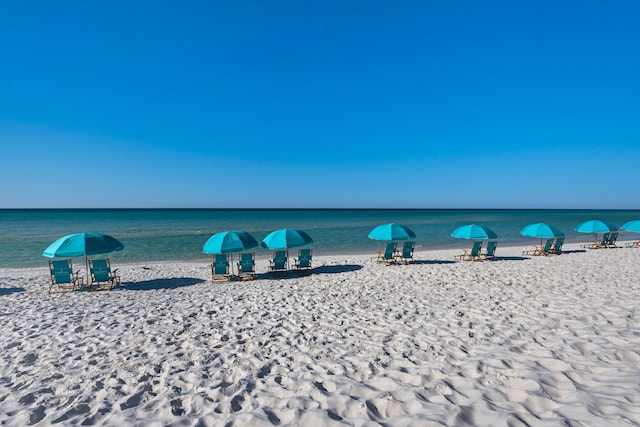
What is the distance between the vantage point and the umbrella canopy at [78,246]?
891 cm

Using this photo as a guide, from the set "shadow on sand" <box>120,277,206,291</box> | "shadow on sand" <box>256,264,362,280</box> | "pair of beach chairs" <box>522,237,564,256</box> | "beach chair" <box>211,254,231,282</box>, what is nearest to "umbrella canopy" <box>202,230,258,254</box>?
"beach chair" <box>211,254,231,282</box>

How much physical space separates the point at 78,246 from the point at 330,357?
8.41 meters

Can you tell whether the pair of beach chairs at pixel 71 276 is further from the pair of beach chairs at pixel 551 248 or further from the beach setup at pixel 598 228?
the beach setup at pixel 598 228

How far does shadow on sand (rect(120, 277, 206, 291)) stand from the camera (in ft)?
31.7

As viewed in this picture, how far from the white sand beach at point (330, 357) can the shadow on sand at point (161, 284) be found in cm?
133

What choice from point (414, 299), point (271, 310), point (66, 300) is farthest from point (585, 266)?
point (66, 300)

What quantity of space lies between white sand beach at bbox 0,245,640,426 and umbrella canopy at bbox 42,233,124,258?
1.26 metres

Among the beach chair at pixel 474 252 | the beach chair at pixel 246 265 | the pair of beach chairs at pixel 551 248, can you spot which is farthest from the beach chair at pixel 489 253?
the beach chair at pixel 246 265

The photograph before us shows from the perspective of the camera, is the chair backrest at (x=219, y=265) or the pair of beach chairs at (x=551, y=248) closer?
the chair backrest at (x=219, y=265)

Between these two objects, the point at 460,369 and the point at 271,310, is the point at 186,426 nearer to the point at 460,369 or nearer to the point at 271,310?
the point at 460,369

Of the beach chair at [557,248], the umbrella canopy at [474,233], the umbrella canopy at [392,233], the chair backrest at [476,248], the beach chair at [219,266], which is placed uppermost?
the umbrella canopy at [392,233]

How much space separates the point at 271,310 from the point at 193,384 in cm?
302

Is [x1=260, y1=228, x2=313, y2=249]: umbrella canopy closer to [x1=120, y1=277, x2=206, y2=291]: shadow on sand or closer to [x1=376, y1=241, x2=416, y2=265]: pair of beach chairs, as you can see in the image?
[x1=120, y1=277, x2=206, y2=291]: shadow on sand

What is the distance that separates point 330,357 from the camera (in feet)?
14.5
